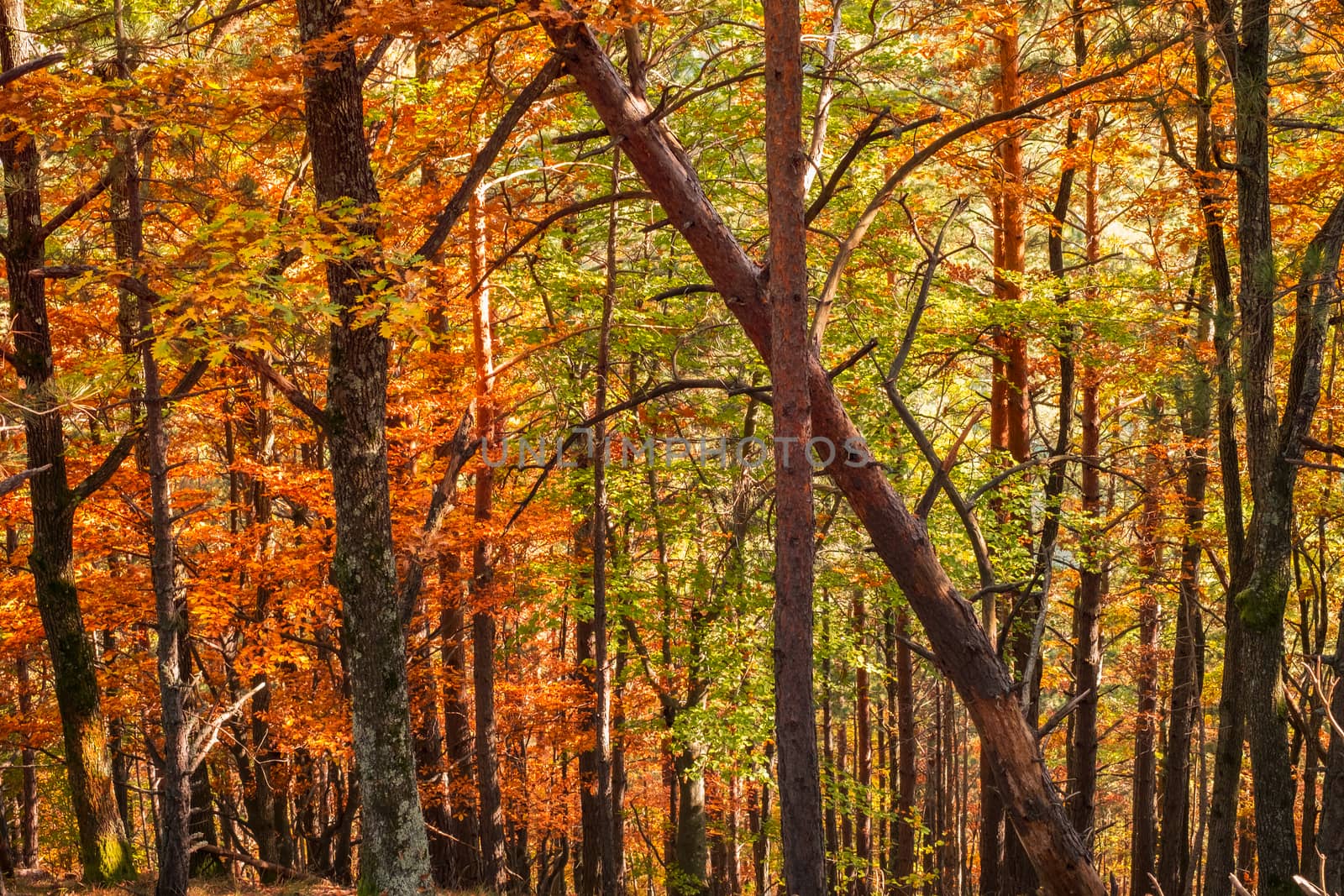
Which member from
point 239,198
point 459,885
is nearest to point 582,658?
point 459,885

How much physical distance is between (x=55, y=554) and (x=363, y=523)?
14.0 feet

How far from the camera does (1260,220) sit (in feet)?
19.8

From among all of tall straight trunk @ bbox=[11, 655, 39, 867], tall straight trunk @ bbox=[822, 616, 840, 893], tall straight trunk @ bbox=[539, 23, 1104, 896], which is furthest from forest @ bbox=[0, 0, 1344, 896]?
tall straight trunk @ bbox=[822, 616, 840, 893]

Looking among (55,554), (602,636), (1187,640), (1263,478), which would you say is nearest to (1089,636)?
(1187,640)

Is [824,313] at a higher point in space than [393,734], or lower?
higher

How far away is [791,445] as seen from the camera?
14.5 feet

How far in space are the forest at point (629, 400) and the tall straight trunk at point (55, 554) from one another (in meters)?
0.05

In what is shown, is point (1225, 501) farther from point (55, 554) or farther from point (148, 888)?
point (55, 554)

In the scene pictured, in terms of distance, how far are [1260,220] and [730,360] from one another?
6262mm

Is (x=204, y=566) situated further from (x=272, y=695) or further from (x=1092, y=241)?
(x=1092, y=241)

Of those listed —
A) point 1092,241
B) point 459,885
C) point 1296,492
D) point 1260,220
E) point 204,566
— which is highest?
point 1092,241

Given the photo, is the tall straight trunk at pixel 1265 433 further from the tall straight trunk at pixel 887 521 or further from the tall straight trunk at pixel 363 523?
the tall straight trunk at pixel 363 523

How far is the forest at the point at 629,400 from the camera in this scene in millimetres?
4828

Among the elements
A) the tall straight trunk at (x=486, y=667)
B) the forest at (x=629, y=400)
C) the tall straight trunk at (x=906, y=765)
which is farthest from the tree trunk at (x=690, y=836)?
the tall straight trunk at (x=906, y=765)
